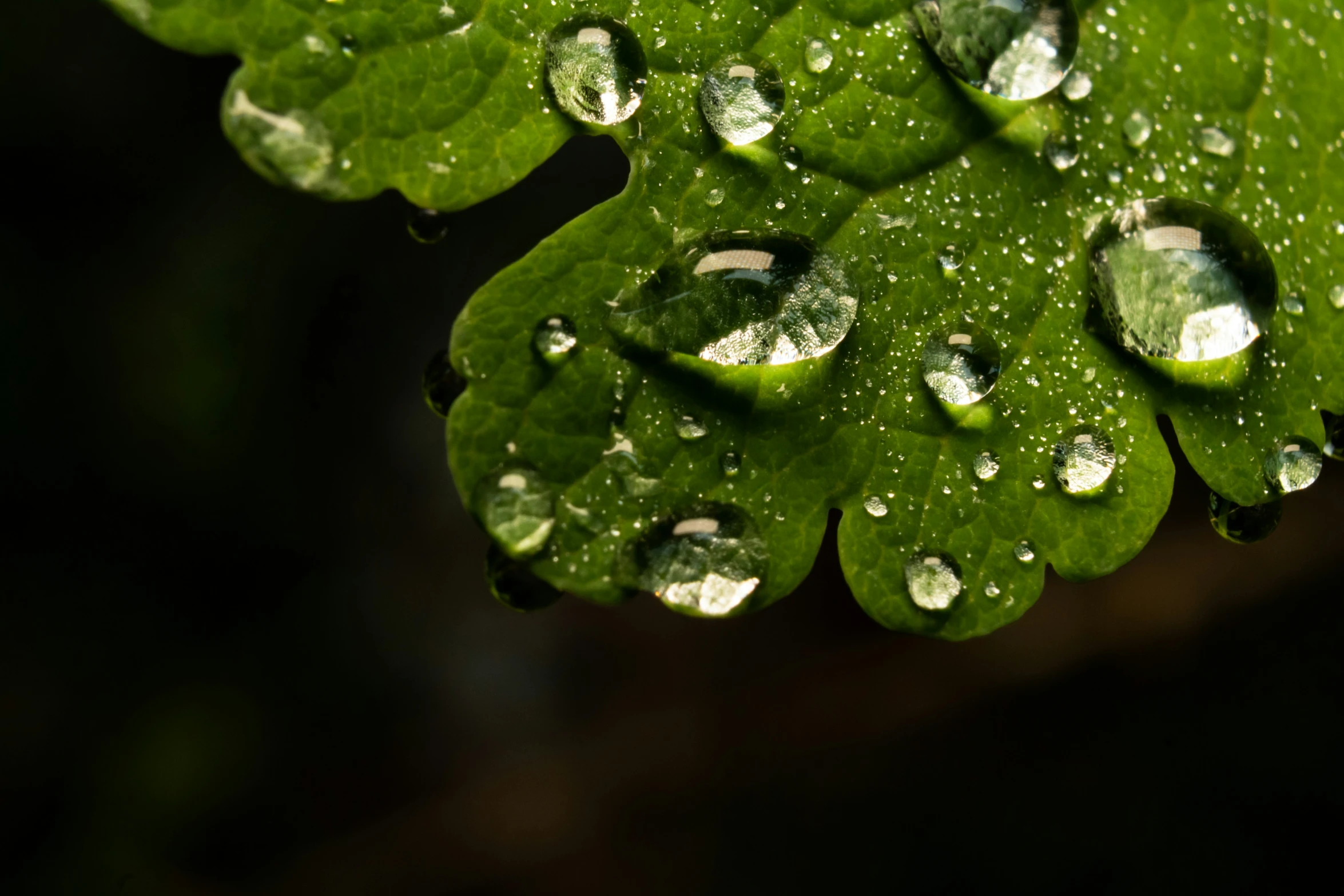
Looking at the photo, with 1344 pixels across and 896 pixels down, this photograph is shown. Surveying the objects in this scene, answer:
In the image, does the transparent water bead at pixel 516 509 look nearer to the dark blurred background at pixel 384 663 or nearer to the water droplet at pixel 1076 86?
the water droplet at pixel 1076 86

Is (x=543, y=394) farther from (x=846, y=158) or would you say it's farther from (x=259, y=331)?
(x=259, y=331)

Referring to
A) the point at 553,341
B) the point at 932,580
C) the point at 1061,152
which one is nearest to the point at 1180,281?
the point at 1061,152

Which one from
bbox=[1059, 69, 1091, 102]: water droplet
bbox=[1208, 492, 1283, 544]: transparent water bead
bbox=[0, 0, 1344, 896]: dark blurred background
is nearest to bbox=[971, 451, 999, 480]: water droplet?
bbox=[1208, 492, 1283, 544]: transparent water bead

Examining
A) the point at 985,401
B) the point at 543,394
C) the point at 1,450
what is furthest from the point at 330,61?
the point at 1,450

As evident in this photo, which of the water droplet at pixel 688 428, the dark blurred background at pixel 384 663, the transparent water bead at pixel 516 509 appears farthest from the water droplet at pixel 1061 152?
the dark blurred background at pixel 384 663

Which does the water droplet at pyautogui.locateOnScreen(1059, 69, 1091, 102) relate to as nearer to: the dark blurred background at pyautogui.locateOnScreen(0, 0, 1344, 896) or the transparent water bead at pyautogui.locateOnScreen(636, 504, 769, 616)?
the transparent water bead at pyautogui.locateOnScreen(636, 504, 769, 616)

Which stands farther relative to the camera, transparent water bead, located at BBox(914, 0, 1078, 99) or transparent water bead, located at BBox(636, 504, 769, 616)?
transparent water bead, located at BBox(914, 0, 1078, 99)

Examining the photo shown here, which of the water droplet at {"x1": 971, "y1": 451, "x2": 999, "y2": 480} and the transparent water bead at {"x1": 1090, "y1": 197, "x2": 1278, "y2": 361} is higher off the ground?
the transparent water bead at {"x1": 1090, "y1": 197, "x2": 1278, "y2": 361}
